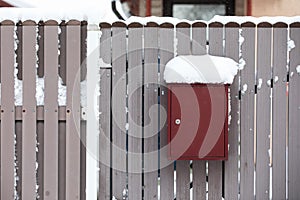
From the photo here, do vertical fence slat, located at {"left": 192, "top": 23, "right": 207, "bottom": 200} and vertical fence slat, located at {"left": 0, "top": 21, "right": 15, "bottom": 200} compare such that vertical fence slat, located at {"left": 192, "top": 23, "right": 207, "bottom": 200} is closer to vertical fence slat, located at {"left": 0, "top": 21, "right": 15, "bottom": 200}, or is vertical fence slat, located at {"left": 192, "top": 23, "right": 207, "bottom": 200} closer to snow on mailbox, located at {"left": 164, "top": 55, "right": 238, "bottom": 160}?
snow on mailbox, located at {"left": 164, "top": 55, "right": 238, "bottom": 160}

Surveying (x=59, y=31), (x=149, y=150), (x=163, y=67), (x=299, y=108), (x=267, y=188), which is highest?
(x=59, y=31)

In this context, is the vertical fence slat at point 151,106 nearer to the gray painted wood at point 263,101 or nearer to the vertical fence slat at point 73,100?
the vertical fence slat at point 73,100

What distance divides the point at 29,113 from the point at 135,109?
2.65ft

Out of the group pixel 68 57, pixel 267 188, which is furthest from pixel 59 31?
pixel 267 188

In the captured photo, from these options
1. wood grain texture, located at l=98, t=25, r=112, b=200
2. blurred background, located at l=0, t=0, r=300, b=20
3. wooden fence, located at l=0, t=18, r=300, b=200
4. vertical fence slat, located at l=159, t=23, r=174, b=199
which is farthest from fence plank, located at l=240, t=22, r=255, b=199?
blurred background, located at l=0, t=0, r=300, b=20

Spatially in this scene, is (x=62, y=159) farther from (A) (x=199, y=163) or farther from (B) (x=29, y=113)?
(A) (x=199, y=163)

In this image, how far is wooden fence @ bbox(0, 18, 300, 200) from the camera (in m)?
4.33

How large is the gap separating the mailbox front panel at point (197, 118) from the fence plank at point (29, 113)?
106 cm

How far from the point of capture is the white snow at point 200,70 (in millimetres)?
4109

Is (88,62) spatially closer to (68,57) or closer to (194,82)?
(68,57)

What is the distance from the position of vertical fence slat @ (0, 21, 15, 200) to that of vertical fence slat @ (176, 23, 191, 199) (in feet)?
4.15

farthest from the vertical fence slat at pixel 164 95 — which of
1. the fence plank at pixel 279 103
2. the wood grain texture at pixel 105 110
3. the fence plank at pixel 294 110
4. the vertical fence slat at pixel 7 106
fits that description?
the vertical fence slat at pixel 7 106

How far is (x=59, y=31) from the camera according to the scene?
172 inches

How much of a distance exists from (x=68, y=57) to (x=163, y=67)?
73cm
